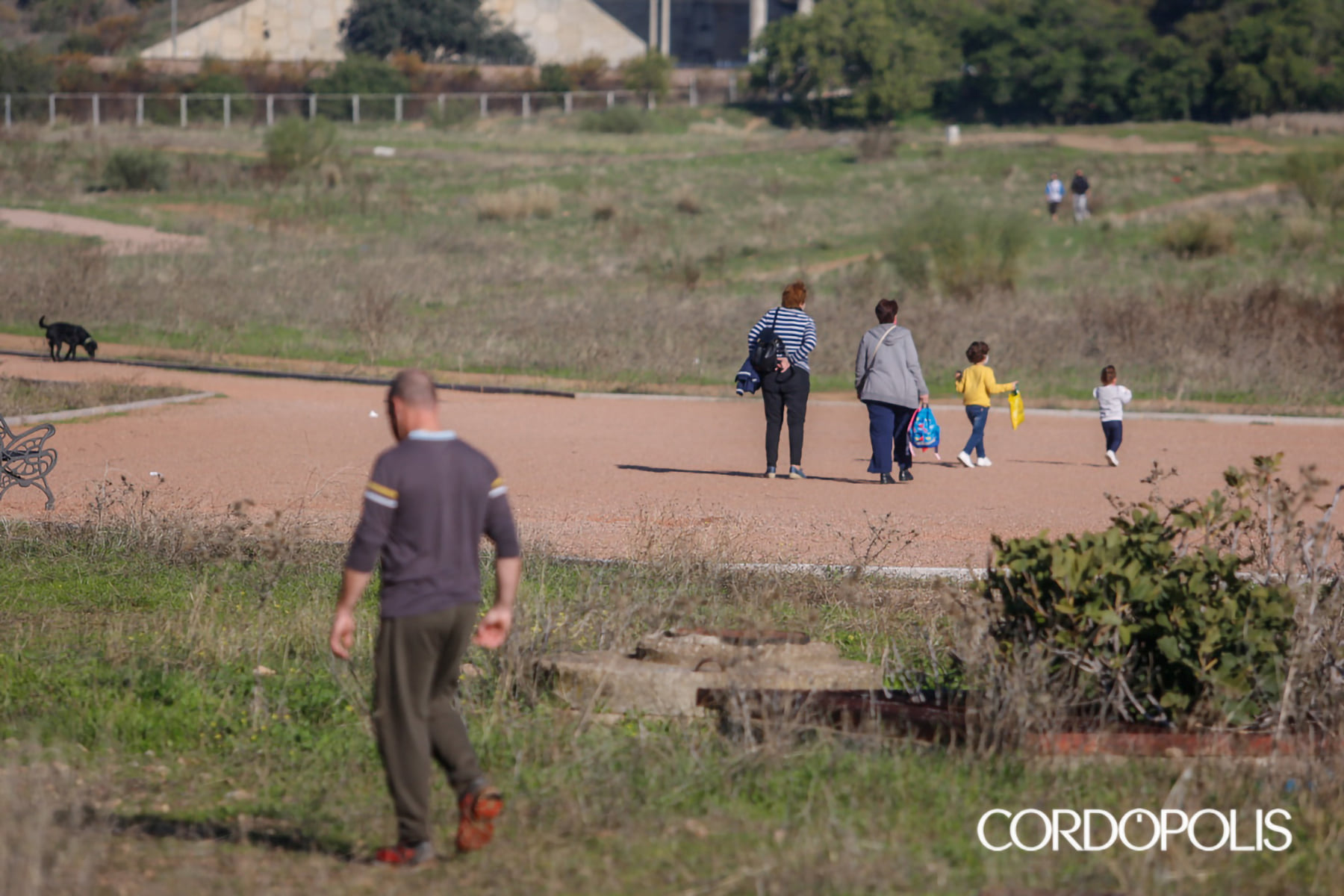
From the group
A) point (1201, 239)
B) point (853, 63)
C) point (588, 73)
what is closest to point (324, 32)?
point (588, 73)

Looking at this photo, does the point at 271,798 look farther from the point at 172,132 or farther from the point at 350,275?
the point at 172,132

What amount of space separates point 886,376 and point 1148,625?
6.39 m

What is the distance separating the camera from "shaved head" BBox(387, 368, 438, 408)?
14.9 feet

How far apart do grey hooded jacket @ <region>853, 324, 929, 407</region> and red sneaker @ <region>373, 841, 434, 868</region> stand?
7.88m

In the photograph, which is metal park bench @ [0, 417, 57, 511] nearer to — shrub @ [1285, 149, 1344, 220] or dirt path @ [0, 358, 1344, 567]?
dirt path @ [0, 358, 1344, 567]

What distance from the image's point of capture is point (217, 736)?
18.7ft

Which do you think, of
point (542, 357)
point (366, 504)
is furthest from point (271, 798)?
point (542, 357)

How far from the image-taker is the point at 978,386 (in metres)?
13.1

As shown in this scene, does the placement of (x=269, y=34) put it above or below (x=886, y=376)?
above

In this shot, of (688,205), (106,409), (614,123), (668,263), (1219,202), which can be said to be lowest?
(106,409)

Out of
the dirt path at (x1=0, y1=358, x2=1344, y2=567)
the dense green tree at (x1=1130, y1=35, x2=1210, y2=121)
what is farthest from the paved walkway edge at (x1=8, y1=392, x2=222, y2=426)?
the dense green tree at (x1=1130, y1=35, x2=1210, y2=121)

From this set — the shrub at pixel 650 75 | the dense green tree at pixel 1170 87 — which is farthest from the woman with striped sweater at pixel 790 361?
the shrub at pixel 650 75

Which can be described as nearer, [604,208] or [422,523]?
[422,523]

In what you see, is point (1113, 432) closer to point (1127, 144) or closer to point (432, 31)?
point (1127, 144)
